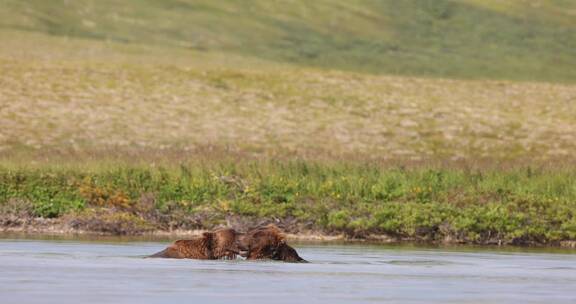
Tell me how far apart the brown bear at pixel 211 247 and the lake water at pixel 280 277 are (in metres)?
0.30

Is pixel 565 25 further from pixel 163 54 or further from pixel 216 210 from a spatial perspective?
pixel 216 210

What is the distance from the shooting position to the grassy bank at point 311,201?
1139 inches

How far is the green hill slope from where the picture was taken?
120688 millimetres

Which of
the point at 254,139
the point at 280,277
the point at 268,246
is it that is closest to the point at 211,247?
the point at 268,246

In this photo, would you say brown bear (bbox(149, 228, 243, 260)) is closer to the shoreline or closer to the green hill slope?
the shoreline

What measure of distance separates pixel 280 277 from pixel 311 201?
1208 cm

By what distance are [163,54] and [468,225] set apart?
71.0m

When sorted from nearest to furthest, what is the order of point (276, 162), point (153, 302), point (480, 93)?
point (153, 302), point (276, 162), point (480, 93)

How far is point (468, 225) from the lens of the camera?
28.7 metres

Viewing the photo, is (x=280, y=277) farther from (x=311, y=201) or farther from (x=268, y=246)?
(x=311, y=201)

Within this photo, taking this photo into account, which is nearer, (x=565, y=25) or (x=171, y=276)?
(x=171, y=276)

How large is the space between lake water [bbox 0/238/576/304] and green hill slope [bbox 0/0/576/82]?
82145 mm

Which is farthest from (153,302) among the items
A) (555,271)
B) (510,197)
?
(510,197)

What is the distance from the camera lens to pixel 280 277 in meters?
18.7
